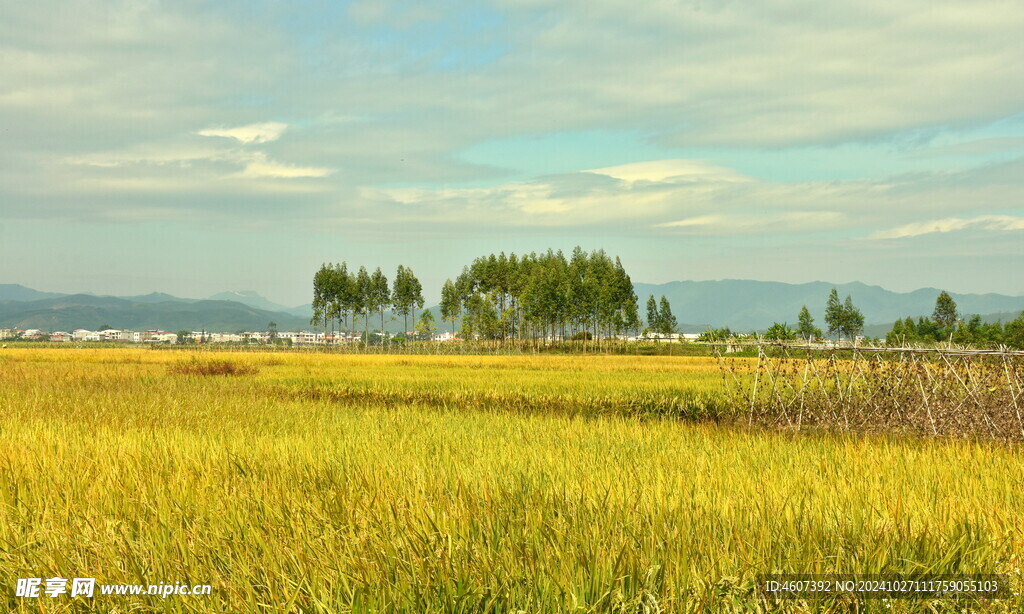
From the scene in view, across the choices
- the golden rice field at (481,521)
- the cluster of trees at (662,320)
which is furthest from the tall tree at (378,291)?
the golden rice field at (481,521)

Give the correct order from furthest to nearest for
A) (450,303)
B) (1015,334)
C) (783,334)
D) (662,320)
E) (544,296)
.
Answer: (662,320)
(450,303)
(544,296)
(1015,334)
(783,334)

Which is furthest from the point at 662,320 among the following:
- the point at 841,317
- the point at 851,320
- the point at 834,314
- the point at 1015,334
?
the point at 1015,334

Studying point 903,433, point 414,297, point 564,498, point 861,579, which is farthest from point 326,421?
→ point 414,297

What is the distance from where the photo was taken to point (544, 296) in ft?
298

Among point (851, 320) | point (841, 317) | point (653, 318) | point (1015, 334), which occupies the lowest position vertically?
point (1015, 334)

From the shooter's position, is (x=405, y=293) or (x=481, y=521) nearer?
(x=481, y=521)

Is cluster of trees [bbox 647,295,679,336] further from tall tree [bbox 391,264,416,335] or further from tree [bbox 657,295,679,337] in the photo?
tall tree [bbox 391,264,416,335]

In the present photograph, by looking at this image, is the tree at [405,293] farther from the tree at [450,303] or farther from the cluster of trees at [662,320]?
the cluster of trees at [662,320]

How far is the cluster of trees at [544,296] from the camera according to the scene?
9138 centimetres

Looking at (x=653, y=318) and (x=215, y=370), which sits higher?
(x=653, y=318)

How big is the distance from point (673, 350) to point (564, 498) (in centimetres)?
8648

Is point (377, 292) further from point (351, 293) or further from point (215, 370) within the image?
point (215, 370)

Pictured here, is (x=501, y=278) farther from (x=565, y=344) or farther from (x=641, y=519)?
(x=641, y=519)

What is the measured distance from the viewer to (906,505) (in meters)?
5.79
